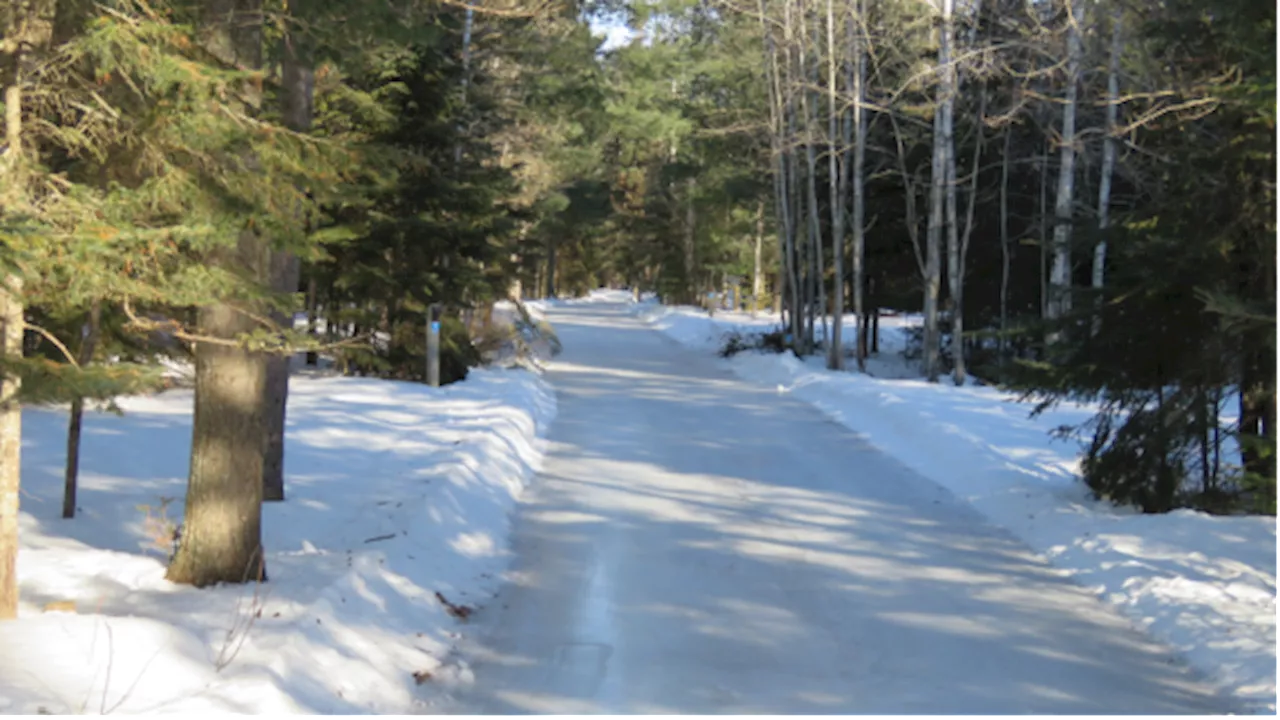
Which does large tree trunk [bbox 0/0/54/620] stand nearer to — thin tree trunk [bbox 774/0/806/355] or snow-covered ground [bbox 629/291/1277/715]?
snow-covered ground [bbox 629/291/1277/715]

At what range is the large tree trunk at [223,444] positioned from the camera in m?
6.94

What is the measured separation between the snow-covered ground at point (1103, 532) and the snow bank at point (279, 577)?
14.6 feet

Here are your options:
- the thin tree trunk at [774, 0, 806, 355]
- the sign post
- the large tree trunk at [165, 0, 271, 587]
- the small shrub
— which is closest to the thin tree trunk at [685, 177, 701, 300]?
the small shrub

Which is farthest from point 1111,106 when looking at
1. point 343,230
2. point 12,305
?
point 12,305

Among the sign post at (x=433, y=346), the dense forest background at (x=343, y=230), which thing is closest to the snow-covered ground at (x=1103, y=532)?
the dense forest background at (x=343, y=230)

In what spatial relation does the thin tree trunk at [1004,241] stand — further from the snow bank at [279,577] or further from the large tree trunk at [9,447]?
the large tree trunk at [9,447]

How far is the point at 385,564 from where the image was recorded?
7.63 m

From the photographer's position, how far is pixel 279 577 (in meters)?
7.18

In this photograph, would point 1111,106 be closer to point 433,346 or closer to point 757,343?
point 433,346

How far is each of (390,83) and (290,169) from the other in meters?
13.1

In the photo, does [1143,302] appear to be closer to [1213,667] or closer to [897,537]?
[897,537]

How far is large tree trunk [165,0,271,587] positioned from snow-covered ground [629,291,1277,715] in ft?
19.2

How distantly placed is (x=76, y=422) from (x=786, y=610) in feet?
17.8

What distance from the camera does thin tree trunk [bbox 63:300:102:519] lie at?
24.1ft
